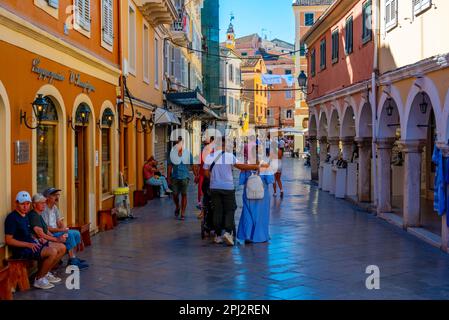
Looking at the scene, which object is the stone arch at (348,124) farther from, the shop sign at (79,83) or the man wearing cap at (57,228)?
the man wearing cap at (57,228)

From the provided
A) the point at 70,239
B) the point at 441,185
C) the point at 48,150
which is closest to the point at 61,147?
the point at 48,150

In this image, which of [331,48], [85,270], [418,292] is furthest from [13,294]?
[331,48]

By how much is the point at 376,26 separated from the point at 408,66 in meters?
3.32

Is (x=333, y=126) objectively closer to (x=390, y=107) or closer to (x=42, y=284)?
(x=390, y=107)

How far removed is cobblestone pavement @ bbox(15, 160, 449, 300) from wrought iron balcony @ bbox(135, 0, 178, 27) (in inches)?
287

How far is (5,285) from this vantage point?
6.86m

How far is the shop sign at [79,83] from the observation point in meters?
10.9

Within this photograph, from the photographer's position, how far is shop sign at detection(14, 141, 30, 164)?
8.09 metres

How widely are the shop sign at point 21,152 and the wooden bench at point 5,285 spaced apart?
5.67 feet

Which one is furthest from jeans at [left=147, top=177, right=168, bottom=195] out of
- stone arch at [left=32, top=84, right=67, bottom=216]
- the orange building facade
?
stone arch at [left=32, top=84, right=67, bottom=216]

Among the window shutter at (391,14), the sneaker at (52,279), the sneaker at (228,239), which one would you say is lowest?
the sneaker at (52,279)

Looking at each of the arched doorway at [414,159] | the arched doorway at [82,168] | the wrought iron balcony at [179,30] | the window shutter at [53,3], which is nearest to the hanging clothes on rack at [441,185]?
the arched doorway at [414,159]

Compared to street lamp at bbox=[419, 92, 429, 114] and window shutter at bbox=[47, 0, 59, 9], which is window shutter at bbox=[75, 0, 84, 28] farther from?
street lamp at bbox=[419, 92, 429, 114]

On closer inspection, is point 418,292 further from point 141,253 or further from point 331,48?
point 331,48
